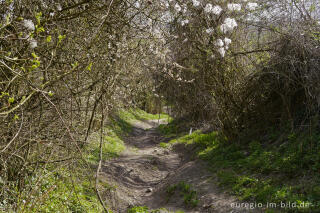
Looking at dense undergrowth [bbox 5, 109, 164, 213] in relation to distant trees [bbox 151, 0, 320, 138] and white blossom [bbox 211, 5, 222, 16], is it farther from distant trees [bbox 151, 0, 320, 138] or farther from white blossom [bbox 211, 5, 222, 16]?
white blossom [bbox 211, 5, 222, 16]

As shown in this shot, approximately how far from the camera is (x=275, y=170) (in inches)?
216

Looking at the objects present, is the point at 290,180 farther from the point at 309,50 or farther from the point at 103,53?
the point at 103,53

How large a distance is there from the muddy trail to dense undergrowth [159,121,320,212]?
1.10 ft

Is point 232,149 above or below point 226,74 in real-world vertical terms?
below

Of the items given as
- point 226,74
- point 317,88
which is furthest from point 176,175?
point 317,88

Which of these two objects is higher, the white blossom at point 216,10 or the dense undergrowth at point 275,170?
the white blossom at point 216,10

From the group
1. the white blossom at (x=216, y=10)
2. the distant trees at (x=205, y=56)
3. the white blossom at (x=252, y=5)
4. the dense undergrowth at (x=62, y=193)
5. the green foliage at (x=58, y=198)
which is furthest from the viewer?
the white blossom at (x=216, y=10)

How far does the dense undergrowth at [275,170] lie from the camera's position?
4.50 meters

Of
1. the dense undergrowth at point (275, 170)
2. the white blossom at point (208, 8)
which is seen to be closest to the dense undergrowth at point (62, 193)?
the dense undergrowth at point (275, 170)

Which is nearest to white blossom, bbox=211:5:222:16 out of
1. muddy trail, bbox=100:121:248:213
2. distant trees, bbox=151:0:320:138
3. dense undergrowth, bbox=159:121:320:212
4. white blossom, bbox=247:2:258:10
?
distant trees, bbox=151:0:320:138

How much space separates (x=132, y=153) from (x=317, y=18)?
7073 mm

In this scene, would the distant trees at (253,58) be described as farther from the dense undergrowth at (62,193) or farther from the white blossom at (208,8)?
the dense undergrowth at (62,193)

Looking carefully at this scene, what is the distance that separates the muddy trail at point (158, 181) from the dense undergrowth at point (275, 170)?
0.33 metres

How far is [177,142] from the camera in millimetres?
11562
